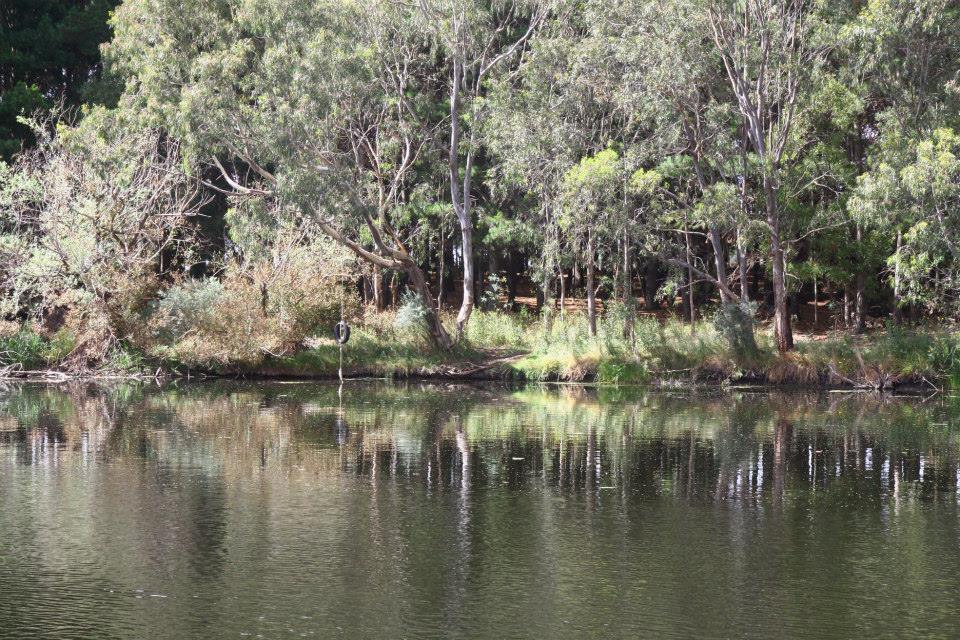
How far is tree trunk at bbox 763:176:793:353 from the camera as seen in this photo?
108 feet

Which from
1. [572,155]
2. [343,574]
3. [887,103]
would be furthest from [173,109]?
[343,574]

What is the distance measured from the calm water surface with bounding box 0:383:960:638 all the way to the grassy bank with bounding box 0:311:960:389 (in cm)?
925

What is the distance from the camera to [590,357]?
33.9m

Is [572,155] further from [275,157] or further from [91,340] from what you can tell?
[91,340]

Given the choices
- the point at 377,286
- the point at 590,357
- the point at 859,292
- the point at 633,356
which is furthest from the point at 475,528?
the point at 377,286

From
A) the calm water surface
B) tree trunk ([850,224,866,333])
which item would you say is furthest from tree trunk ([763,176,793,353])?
the calm water surface

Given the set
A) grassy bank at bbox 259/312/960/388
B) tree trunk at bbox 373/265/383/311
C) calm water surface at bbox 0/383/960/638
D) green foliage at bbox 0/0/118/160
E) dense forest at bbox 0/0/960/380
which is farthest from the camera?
green foliage at bbox 0/0/118/160

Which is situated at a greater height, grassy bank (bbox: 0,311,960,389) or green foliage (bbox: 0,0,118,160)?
green foliage (bbox: 0,0,118,160)

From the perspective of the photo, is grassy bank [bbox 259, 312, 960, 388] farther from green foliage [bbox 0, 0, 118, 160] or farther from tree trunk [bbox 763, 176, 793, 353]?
green foliage [bbox 0, 0, 118, 160]

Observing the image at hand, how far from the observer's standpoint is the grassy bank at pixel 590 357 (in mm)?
31453

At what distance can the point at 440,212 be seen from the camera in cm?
3972

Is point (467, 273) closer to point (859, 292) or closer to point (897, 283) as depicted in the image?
point (897, 283)

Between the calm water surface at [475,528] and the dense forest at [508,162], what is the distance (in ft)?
38.4

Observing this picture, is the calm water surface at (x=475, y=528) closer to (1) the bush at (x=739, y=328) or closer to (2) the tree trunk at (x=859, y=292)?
(1) the bush at (x=739, y=328)
